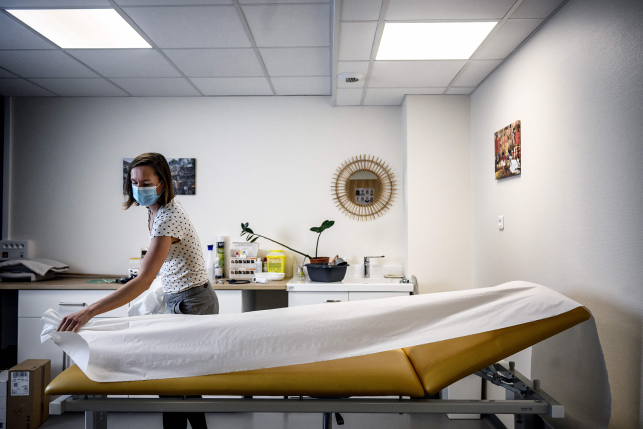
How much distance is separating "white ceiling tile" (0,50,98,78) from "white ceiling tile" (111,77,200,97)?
9.8 inches

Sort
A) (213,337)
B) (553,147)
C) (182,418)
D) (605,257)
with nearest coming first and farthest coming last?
(213,337) < (605,257) < (182,418) < (553,147)

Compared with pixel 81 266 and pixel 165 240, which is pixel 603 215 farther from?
pixel 81 266

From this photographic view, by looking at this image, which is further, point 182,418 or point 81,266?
point 81,266

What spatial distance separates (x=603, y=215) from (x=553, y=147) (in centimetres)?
48

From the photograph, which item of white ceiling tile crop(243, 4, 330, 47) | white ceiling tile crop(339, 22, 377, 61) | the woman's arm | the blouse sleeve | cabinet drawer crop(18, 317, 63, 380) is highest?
white ceiling tile crop(243, 4, 330, 47)

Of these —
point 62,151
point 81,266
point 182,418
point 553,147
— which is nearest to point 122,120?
point 62,151

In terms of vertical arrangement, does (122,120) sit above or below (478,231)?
above

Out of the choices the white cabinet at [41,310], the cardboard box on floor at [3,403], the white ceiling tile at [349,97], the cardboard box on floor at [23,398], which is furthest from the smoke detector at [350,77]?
the cardboard box on floor at [3,403]

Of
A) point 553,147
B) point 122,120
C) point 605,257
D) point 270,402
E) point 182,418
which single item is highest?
point 122,120

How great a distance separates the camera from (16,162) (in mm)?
3289

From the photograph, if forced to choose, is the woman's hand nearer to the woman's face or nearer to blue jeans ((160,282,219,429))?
blue jeans ((160,282,219,429))

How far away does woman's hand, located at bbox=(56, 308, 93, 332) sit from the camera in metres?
1.31

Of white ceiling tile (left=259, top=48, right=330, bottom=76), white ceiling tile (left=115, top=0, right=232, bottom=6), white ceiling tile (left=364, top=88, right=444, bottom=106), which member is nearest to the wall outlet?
white ceiling tile (left=115, top=0, right=232, bottom=6)

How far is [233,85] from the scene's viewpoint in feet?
9.92
